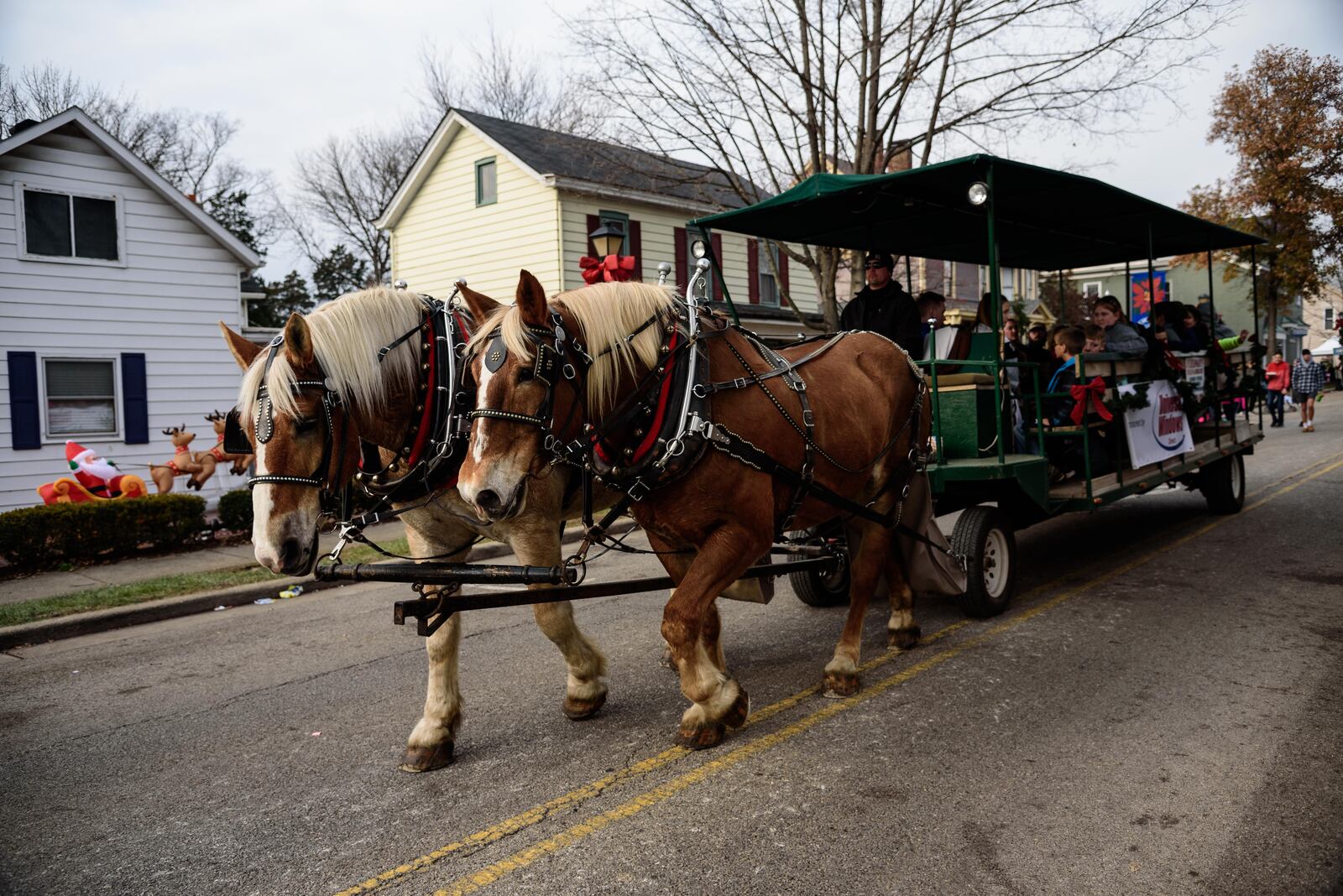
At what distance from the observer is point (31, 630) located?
693 cm

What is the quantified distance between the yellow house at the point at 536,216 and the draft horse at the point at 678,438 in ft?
44.6

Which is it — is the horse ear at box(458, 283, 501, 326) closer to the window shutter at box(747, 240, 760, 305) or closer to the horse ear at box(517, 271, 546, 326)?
the horse ear at box(517, 271, 546, 326)

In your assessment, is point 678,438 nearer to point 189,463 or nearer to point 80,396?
point 189,463

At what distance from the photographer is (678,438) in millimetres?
3555

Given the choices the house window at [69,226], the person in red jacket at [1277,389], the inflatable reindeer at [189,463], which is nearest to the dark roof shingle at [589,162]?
the house window at [69,226]

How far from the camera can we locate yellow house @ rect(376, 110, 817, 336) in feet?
60.6

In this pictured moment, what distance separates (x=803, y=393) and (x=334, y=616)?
468 centimetres

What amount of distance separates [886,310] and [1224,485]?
504 centimetres

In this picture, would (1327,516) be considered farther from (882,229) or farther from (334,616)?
(334,616)

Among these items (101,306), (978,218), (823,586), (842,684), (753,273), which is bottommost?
(842,684)

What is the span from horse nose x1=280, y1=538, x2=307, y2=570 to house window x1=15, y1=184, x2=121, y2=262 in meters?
12.9

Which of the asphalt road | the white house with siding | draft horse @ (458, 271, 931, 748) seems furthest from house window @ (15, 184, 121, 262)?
draft horse @ (458, 271, 931, 748)

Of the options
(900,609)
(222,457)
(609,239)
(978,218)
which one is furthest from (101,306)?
(900,609)

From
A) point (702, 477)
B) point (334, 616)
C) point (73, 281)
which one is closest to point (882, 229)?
point (702, 477)
